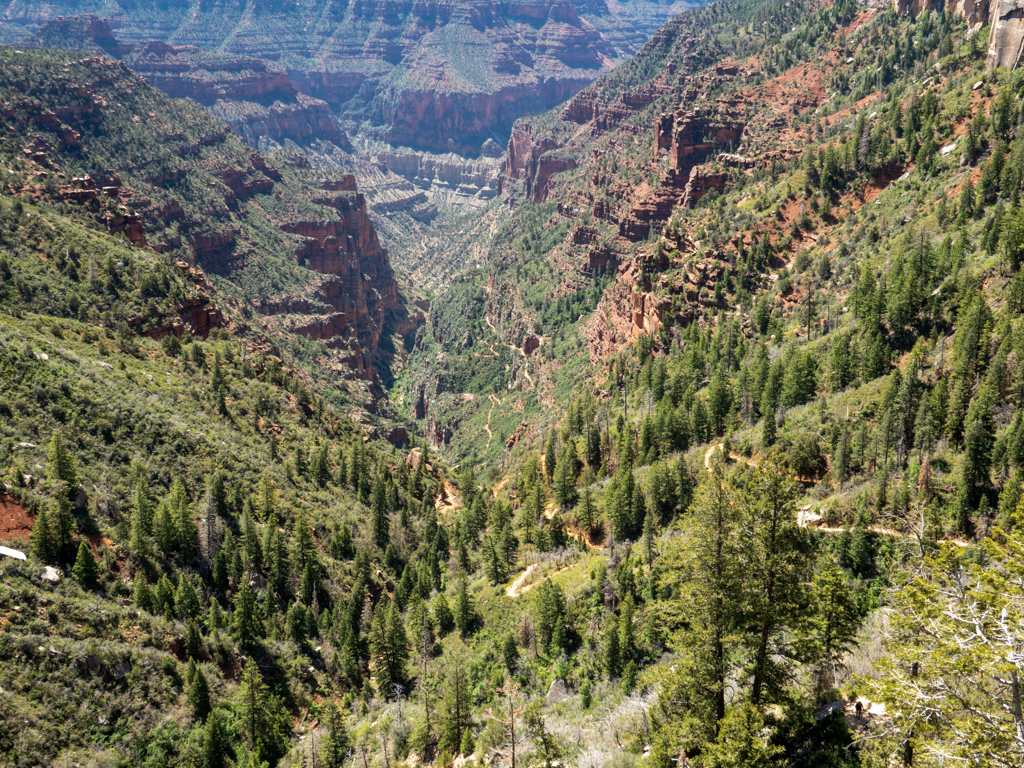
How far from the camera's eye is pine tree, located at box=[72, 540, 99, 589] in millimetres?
59719

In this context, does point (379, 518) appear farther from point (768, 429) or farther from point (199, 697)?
point (768, 429)

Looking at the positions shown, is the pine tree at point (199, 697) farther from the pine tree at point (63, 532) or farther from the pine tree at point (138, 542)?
the pine tree at point (63, 532)

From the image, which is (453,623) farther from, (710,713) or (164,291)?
(164,291)

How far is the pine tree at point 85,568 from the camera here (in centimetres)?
5972

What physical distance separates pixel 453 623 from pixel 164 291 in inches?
3339

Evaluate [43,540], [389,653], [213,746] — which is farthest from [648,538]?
[43,540]

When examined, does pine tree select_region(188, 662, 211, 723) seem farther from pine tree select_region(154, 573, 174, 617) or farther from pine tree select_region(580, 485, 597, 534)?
pine tree select_region(580, 485, 597, 534)

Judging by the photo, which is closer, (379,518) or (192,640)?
(192,640)

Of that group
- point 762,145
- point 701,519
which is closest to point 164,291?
point 701,519

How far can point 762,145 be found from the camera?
17425 cm

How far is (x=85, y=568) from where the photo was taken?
60.3 meters

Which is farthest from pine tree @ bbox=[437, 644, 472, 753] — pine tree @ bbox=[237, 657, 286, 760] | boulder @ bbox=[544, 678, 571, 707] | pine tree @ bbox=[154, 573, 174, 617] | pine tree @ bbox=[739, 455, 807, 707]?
pine tree @ bbox=[739, 455, 807, 707]

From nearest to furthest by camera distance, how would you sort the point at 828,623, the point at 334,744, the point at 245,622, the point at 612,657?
the point at 828,623 < the point at 334,744 < the point at 612,657 < the point at 245,622

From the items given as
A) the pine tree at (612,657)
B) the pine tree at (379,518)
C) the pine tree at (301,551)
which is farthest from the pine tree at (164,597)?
the pine tree at (612,657)
